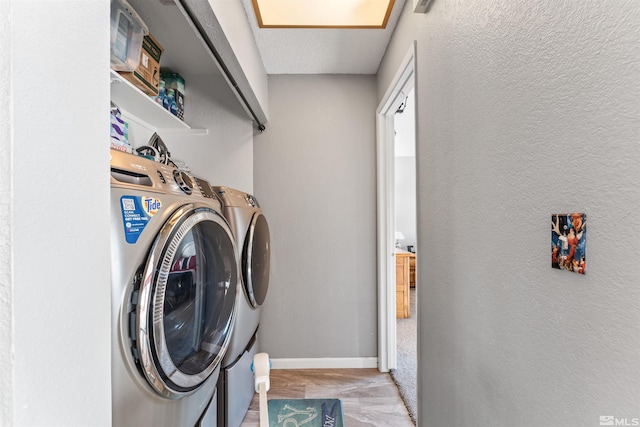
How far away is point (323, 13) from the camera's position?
1657mm

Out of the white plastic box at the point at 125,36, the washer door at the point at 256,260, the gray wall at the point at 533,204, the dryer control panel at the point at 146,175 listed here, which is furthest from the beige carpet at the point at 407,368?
the white plastic box at the point at 125,36

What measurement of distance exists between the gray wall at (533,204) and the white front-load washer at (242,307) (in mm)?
974

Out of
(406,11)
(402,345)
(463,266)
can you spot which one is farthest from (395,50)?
(402,345)

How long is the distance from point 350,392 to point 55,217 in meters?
2.12

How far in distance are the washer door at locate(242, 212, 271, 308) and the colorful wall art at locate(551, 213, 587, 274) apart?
133 cm

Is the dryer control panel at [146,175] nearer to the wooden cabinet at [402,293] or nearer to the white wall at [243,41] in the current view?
the white wall at [243,41]

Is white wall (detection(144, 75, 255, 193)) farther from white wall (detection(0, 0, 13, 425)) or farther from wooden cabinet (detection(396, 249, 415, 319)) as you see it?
wooden cabinet (detection(396, 249, 415, 319))

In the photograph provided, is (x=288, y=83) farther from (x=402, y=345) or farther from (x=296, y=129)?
(x=402, y=345)

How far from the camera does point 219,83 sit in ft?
7.24

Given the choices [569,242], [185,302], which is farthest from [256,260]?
[569,242]

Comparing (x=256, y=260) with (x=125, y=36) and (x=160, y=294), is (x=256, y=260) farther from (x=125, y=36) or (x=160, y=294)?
(x=125, y=36)

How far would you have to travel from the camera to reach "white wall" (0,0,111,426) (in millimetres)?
370

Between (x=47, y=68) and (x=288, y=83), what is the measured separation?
2112mm

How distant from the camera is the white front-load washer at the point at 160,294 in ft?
2.54
